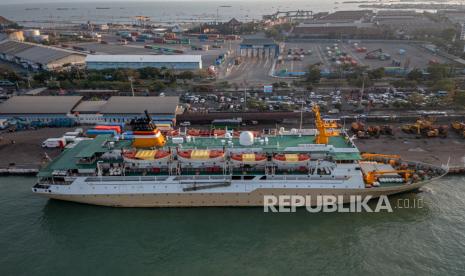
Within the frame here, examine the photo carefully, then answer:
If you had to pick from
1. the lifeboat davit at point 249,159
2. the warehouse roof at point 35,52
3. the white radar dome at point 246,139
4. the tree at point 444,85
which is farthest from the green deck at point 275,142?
the warehouse roof at point 35,52

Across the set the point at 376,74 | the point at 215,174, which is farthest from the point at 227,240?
the point at 376,74

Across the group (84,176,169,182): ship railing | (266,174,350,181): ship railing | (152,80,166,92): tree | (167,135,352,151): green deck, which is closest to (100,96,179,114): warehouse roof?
(152,80,166,92): tree

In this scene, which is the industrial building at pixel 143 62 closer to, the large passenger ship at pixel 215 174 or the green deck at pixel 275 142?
the green deck at pixel 275 142

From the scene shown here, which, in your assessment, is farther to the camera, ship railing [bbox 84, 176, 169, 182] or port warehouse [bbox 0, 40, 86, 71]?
port warehouse [bbox 0, 40, 86, 71]

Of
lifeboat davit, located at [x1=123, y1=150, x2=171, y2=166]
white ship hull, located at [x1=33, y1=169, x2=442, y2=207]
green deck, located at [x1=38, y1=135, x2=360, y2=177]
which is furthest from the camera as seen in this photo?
green deck, located at [x1=38, y1=135, x2=360, y2=177]

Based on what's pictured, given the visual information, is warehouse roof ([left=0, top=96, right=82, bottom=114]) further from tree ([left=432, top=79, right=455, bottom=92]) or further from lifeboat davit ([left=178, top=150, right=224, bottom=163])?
tree ([left=432, top=79, right=455, bottom=92])

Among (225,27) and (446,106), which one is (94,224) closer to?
(446,106)

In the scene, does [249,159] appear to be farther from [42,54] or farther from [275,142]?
[42,54]
